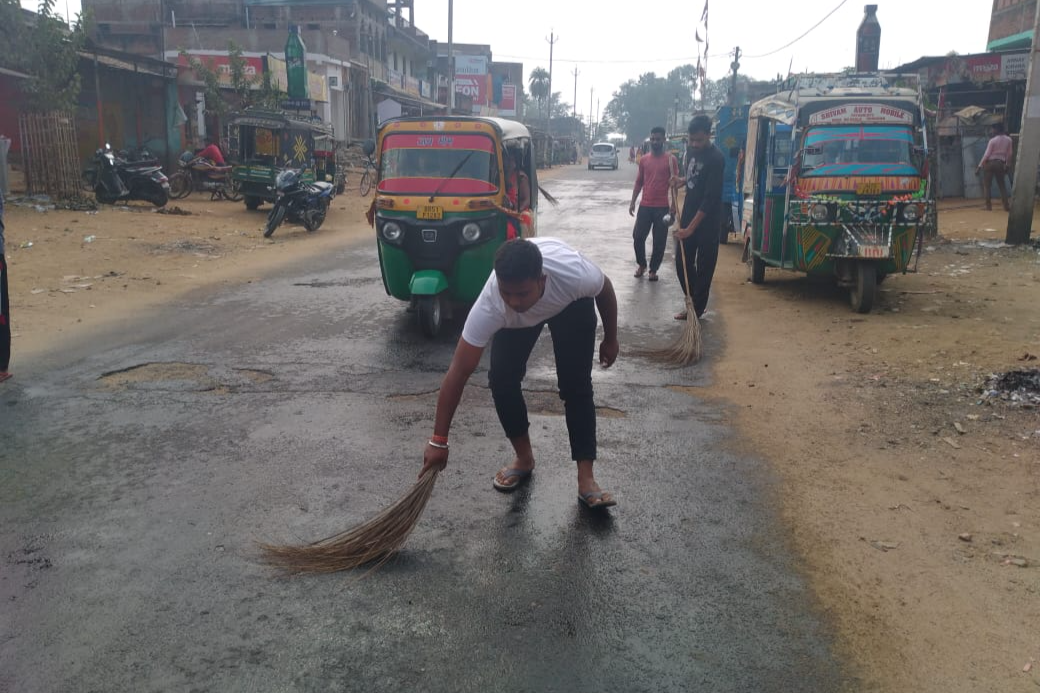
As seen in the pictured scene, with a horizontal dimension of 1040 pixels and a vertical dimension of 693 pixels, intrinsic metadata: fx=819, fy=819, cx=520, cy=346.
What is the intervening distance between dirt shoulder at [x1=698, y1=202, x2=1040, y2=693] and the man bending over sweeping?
1060mm

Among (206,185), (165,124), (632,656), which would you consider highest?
(165,124)

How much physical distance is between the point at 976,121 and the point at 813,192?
1352 cm

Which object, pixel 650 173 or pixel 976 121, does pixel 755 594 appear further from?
pixel 976 121

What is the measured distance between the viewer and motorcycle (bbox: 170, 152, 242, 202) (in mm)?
18578

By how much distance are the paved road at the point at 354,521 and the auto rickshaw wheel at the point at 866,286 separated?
2753mm

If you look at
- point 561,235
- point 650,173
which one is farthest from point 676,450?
point 561,235

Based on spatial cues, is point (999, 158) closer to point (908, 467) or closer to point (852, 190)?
point (852, 190)

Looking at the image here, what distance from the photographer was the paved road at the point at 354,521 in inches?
103

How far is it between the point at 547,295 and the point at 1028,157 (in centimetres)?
1124

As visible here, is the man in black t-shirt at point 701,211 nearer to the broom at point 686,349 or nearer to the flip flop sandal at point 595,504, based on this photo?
the broom at point 686,349

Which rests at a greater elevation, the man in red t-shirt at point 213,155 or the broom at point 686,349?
the man in red t-shirt at point 213,155

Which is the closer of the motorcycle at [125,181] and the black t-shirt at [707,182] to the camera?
the black t-shirt at [707,182]

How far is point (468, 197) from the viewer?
277 inches

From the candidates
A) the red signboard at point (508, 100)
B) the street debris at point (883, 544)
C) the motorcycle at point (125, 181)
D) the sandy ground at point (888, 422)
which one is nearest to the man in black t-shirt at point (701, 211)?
the sandy ground at point (888, 422)
